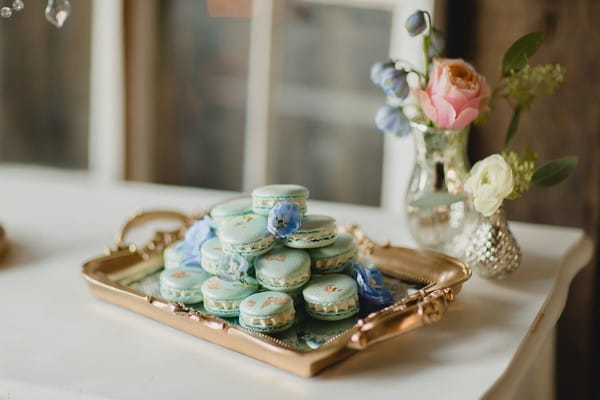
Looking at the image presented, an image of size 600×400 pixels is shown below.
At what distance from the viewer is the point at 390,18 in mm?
1850

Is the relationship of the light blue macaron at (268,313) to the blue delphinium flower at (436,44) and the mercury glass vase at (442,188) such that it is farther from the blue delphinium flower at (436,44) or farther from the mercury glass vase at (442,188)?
the blue delphinium flower at (436,44)

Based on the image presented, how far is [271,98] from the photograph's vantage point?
204 cm

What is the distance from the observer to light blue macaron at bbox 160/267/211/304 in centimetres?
81

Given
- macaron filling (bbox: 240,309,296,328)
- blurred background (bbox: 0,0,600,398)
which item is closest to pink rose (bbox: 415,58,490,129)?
macaron filling (bbox: 240,309,296,328)

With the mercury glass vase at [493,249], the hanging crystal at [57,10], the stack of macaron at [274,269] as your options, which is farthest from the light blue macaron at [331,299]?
the hanging crystal at [57,10]

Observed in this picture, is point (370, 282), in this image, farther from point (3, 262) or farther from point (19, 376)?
point (3, 262)

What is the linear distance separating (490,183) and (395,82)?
6.9 inches

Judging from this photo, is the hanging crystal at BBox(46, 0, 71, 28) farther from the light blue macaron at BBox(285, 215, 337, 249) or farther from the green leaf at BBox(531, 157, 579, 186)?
the green leaf at BBox(531, 157, 579, 186)

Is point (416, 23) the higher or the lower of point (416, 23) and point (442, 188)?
the higher

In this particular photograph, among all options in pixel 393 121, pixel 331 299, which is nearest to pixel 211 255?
pixel 331 299

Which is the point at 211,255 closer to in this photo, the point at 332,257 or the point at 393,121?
the point at 332,257

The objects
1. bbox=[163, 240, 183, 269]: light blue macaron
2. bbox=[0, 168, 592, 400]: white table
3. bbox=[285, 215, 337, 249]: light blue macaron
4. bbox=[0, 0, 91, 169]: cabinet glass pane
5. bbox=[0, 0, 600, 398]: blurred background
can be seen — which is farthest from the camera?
bbox=[0, 0, 91, 169]: cabinet glass pane

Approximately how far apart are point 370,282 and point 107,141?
1.56m

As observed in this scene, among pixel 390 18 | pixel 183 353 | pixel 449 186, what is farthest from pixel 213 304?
pixel 390 18
